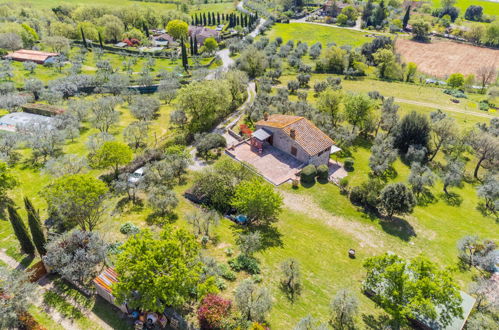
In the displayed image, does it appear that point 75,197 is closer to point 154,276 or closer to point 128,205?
point 128,205

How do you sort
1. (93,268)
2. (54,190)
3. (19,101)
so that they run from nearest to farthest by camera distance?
(93,268), (54,190), (19,101)

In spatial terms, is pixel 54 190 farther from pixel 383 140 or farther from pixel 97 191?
pixel 383 140

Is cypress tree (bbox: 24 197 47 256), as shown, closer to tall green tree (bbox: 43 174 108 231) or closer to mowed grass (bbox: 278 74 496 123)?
tall green tree (bbox: 43 174 108 231)

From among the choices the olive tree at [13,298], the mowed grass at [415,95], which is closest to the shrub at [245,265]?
the olive tree at [13,298]

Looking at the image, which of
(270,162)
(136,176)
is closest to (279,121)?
(270,162)

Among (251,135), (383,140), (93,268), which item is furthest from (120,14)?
(93,268)

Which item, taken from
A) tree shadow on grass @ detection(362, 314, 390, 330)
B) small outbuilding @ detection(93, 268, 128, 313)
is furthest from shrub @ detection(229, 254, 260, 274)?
tree shadow on grass @ detection(362, 314, 390, 330)

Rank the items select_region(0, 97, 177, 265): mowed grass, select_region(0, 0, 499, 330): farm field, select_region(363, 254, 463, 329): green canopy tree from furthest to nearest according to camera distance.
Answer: select_region(0, 97, 177, 265): mowed grass → select_region(0, 0, 499, 330): farm field → select_region(363, 254, 463, 329): green canopy tree
